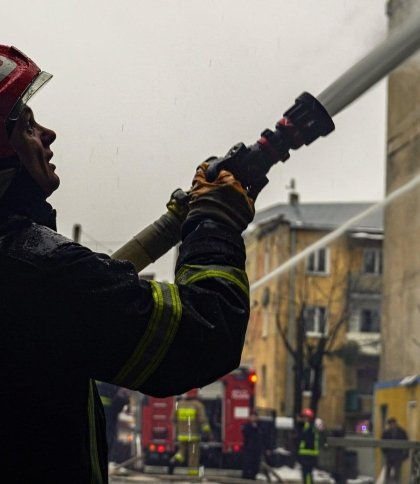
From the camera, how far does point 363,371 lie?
43.1 m

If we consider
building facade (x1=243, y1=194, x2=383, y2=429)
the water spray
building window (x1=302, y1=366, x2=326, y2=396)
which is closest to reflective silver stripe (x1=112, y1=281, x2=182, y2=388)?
the water spray

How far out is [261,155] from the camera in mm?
2541

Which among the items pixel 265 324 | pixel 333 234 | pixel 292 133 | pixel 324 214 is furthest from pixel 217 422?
pixel 324 214

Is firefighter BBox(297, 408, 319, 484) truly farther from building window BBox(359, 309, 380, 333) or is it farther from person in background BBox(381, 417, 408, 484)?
building window BBox(359, 309, 380, 333)

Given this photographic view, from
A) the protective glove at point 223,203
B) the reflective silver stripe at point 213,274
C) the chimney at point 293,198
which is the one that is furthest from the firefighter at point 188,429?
the chimney at point 293,198

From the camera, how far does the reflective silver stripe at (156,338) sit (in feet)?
6.40

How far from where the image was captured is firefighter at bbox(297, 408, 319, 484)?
56.3 feet

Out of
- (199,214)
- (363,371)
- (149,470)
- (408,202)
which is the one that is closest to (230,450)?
(149,470)

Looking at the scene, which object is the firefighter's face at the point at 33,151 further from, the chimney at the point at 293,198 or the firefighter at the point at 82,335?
the chimney at the point at 293,198

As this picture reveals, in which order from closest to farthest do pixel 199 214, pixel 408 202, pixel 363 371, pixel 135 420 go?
pixel 199 214 → pixel 135 420 → pixel 408 202 → pixel 363 371

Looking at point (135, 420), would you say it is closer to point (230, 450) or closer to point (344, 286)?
point (230, 450)

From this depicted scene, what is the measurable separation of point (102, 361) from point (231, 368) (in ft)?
0.78

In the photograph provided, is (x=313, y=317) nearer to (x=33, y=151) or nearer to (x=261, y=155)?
(x=261, y=155)

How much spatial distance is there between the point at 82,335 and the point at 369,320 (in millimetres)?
41900
